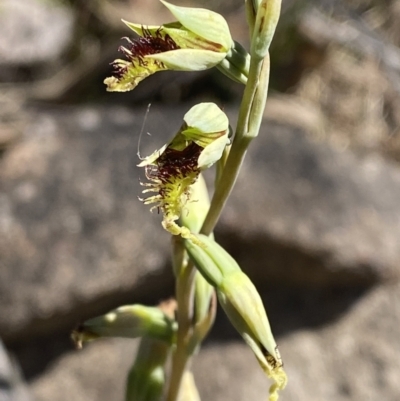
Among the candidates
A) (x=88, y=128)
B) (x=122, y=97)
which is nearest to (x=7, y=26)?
(x=122, y=97)

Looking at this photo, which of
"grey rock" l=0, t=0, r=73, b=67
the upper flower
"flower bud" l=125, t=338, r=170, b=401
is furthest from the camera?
"grey rock" l=0, t=0, r=73, b=67

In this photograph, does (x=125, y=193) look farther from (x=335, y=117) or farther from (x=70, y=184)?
(x=335, y=117)

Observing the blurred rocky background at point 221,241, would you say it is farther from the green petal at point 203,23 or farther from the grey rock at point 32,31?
the green petal at point 203,23

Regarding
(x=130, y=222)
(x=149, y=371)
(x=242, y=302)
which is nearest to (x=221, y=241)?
(x=130, y=222)

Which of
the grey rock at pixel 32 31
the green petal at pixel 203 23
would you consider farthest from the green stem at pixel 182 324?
the grey rock at pixel 32 31

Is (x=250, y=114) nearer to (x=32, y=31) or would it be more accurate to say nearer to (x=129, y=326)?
(x=129, y=326)

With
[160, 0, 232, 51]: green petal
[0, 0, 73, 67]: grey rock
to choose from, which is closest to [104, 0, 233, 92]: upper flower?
[160, 0, 232, 51]: green petal

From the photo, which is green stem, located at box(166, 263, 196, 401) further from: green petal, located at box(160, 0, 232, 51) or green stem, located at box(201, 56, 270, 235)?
green petal, located at box(160, 0, 232, 51)
